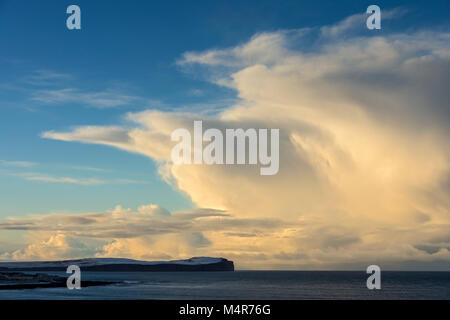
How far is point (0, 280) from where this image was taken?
13988cm
